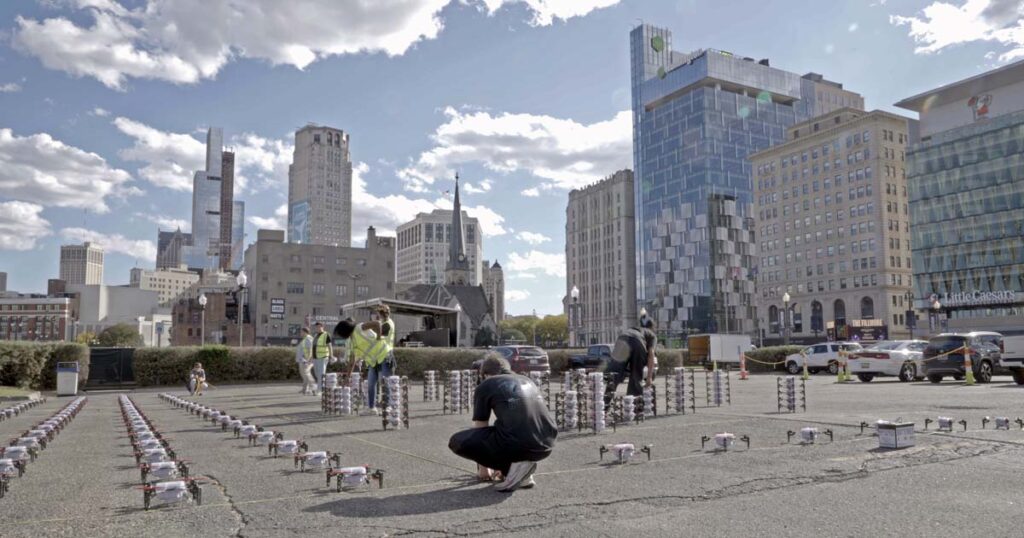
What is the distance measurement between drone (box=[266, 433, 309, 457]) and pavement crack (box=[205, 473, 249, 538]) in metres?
1.03

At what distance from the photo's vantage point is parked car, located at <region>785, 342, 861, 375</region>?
3906 cm

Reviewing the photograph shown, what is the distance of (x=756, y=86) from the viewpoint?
14825 centimetres

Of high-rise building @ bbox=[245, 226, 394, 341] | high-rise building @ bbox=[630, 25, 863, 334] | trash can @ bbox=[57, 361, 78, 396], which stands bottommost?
trash can @ bbox=[57, 361, 78, 396]

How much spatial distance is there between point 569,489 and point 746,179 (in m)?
148

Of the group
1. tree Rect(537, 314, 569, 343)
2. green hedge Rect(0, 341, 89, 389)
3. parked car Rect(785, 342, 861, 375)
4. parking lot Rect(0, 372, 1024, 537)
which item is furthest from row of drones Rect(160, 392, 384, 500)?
tree Rect(537, 314, 569, 343)

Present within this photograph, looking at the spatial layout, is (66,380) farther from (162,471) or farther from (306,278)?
(306,278)

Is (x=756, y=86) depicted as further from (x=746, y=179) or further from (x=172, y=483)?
(x=172, y=483)

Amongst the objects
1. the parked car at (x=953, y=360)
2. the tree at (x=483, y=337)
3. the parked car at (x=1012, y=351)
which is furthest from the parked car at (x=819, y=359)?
the tree at (x=483, y=337)

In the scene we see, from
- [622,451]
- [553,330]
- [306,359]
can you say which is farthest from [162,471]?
[553,330]

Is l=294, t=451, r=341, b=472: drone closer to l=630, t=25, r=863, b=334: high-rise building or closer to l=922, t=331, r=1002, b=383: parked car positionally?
l=922, t=331, r=1002, b=383: parked car

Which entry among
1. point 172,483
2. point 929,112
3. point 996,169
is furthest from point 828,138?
point 172,483

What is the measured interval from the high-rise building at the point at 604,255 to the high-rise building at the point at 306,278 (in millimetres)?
52110

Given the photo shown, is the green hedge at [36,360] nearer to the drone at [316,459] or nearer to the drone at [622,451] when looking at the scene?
the drone at [316,459]

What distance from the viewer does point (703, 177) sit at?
14138 cm
